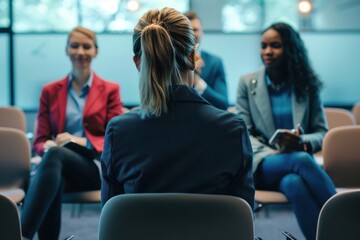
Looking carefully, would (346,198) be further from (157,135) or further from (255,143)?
(255,143)

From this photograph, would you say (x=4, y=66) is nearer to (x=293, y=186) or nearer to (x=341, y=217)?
(x=293, y=186)

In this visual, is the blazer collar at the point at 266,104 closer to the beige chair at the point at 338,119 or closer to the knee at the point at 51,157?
the beige chair at the point at 338,119

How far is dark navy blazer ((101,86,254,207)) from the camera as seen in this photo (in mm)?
1718

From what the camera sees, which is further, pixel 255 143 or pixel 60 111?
pixel 60 111

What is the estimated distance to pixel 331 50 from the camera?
17.6 feet

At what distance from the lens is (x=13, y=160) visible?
3219 mm

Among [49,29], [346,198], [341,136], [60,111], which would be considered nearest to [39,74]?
[49,29]

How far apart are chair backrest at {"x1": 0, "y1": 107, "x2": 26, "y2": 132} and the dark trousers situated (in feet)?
3.90

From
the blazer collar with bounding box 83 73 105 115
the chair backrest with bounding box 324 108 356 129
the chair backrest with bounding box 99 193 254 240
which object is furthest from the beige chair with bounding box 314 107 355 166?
the chair backrest with bounding box 99 193 254 240

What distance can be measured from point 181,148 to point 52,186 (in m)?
1.36

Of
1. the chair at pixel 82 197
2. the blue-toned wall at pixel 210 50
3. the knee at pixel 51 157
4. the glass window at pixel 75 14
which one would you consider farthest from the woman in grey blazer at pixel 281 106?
the glass window at pixel 75 14

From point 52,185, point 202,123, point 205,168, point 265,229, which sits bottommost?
point 265,229

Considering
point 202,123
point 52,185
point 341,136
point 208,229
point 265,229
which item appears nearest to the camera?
point 208,229

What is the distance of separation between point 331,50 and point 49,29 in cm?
262
